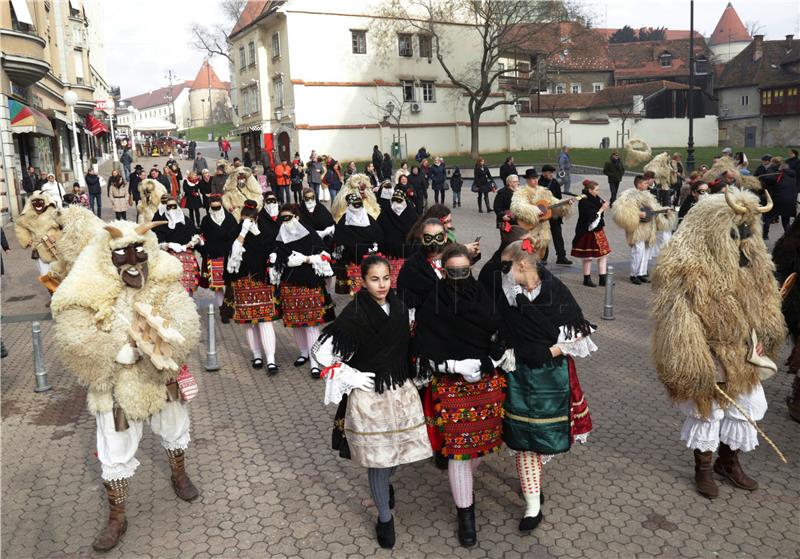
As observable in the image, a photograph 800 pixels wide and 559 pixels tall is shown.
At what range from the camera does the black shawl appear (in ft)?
32.4

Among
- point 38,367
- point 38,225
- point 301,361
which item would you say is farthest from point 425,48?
point 38,367

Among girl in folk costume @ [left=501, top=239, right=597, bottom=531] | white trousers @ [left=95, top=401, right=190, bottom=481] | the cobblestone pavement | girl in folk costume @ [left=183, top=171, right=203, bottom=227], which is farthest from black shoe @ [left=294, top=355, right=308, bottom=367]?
girl in folk costume @ [left=183, top=171, right=203, bottom=227]

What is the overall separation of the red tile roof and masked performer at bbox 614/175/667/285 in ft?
280

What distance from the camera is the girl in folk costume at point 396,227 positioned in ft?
32.4

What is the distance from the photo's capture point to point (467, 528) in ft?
15.3

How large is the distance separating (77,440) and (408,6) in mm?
41284

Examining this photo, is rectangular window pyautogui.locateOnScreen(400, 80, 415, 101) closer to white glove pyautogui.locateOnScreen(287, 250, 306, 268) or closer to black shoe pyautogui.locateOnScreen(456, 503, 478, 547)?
white glove pyautogui.locateOnScreen(287, 250, 306, 268)

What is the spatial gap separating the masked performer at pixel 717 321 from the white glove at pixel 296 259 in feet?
14.2

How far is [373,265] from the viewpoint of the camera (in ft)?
14.7

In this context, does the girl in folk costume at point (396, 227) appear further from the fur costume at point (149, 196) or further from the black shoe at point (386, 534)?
the fur costume at point (149, 196)

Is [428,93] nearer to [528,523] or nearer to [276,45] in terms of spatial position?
[276,45]

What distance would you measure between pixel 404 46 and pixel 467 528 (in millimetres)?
43841

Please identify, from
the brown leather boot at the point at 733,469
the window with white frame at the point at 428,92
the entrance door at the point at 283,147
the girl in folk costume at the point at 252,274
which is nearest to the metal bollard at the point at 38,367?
the girl in folk costume at the point at 252,274

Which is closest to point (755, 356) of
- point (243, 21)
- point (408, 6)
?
point (408, 6)
